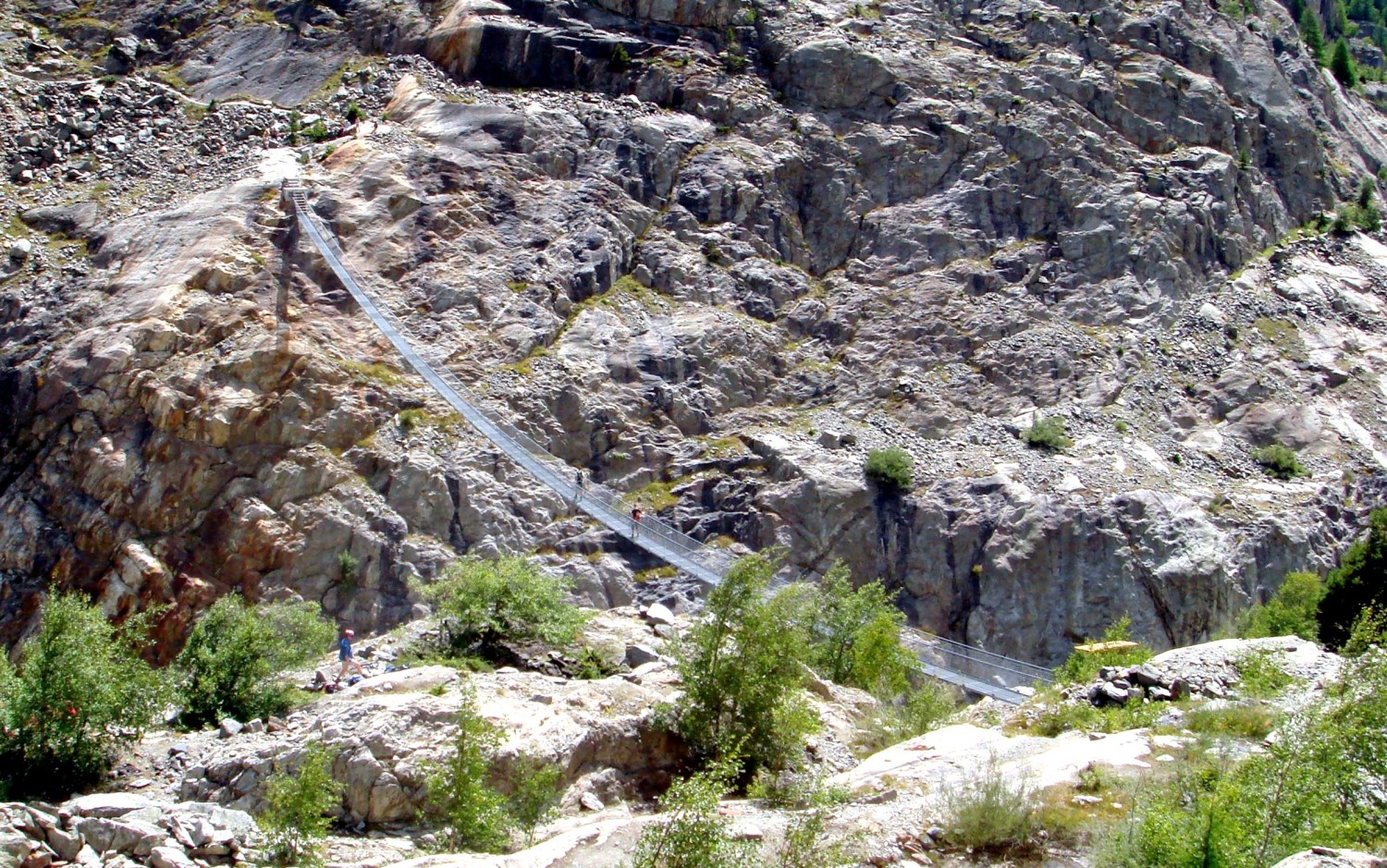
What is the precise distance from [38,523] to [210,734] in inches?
594

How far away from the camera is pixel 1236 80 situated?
176ft

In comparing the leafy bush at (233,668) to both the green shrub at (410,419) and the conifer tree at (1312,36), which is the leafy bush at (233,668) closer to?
the green shrub at (410,419)

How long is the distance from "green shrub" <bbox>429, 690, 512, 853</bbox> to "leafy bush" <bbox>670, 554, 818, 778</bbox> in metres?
4.41

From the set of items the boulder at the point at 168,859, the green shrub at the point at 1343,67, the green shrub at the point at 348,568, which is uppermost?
the green shrub at the point at 1343,67

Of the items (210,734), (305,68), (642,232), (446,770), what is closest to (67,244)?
(305,68)

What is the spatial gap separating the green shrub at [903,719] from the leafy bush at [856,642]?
1765mm

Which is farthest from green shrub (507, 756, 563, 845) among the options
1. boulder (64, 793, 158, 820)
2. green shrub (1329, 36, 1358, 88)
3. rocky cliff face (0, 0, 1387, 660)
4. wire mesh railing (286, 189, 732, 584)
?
green shrub (1329, 36, 1358, 88)

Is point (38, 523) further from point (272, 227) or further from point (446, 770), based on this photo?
point (446, 770)

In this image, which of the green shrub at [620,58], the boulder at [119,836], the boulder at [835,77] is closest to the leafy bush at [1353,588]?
the boulder at [119,836]

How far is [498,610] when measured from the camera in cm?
2423

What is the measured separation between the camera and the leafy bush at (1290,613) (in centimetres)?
2836

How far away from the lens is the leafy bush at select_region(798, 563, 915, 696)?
89.4ft

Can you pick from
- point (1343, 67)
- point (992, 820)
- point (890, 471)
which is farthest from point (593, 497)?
point (1343, 67)

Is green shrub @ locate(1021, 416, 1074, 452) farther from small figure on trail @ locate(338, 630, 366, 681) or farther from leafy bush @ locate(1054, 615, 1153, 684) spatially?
small figure on trail @ locate(338, 630, 366, 681)
